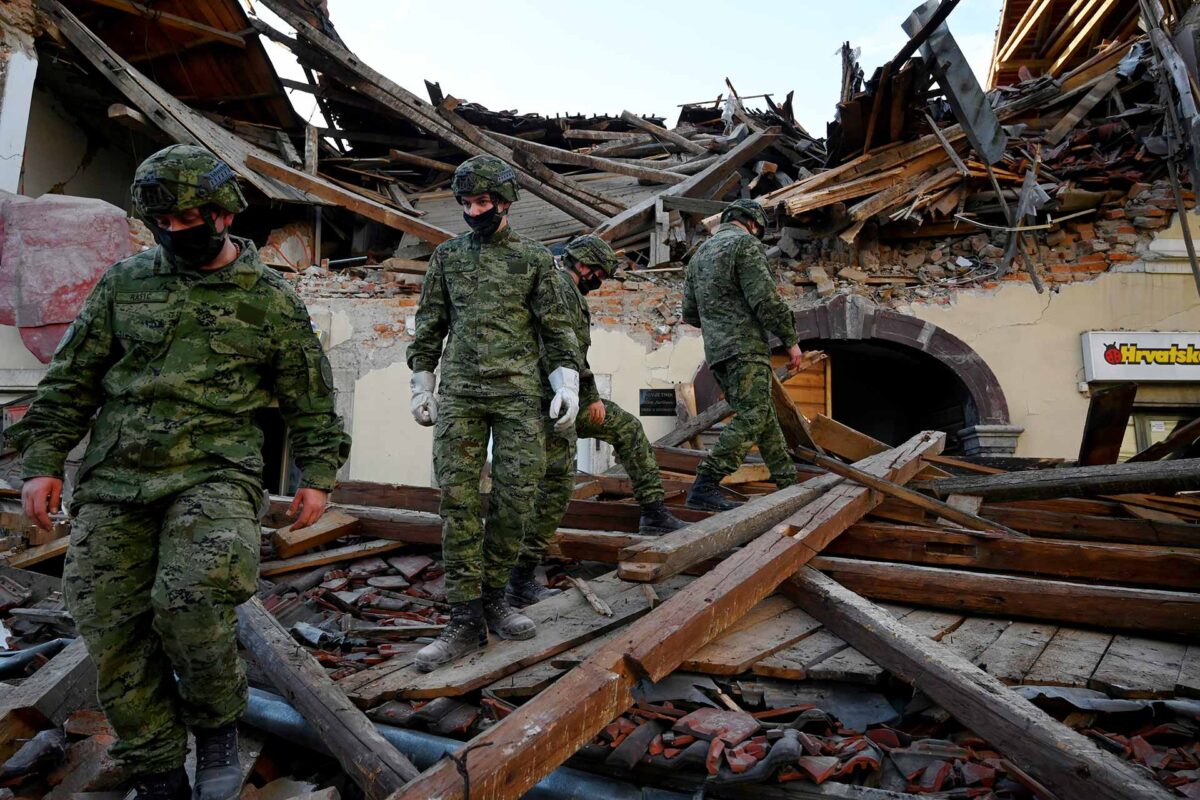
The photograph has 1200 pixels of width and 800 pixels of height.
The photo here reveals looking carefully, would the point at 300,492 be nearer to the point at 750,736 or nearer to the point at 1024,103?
the point at 750,736

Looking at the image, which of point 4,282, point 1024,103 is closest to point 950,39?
point 1024,103

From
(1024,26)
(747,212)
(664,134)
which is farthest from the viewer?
(1024,26)

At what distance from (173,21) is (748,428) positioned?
8804 millimetres

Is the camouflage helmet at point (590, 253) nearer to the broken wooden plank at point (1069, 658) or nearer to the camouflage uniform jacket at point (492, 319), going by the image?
the camouflage uniform jacket at point (492, 319)

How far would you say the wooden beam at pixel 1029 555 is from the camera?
291cm

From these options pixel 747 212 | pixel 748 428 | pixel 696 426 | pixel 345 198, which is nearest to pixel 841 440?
pixel 748 428

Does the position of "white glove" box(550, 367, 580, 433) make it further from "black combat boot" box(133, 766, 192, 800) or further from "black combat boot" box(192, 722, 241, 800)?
"black combat boot" box(133, 766, 192, 800)

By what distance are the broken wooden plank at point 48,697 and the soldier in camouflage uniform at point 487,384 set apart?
1.16 metres

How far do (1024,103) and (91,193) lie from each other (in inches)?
468

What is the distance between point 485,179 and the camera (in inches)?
111

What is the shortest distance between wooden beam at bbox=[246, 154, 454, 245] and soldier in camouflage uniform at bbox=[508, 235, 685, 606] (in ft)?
17.7

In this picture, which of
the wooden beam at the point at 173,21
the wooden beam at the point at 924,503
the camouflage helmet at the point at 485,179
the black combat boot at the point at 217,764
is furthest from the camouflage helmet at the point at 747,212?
the wooden beam at the point at 173,21

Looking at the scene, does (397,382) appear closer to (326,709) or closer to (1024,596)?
(326,709)

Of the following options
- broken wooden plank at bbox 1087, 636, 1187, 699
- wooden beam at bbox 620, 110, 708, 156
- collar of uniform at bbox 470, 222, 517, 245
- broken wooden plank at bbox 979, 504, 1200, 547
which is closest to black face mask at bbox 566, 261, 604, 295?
collar of uniform at bbox 470, 222, 517, 245
